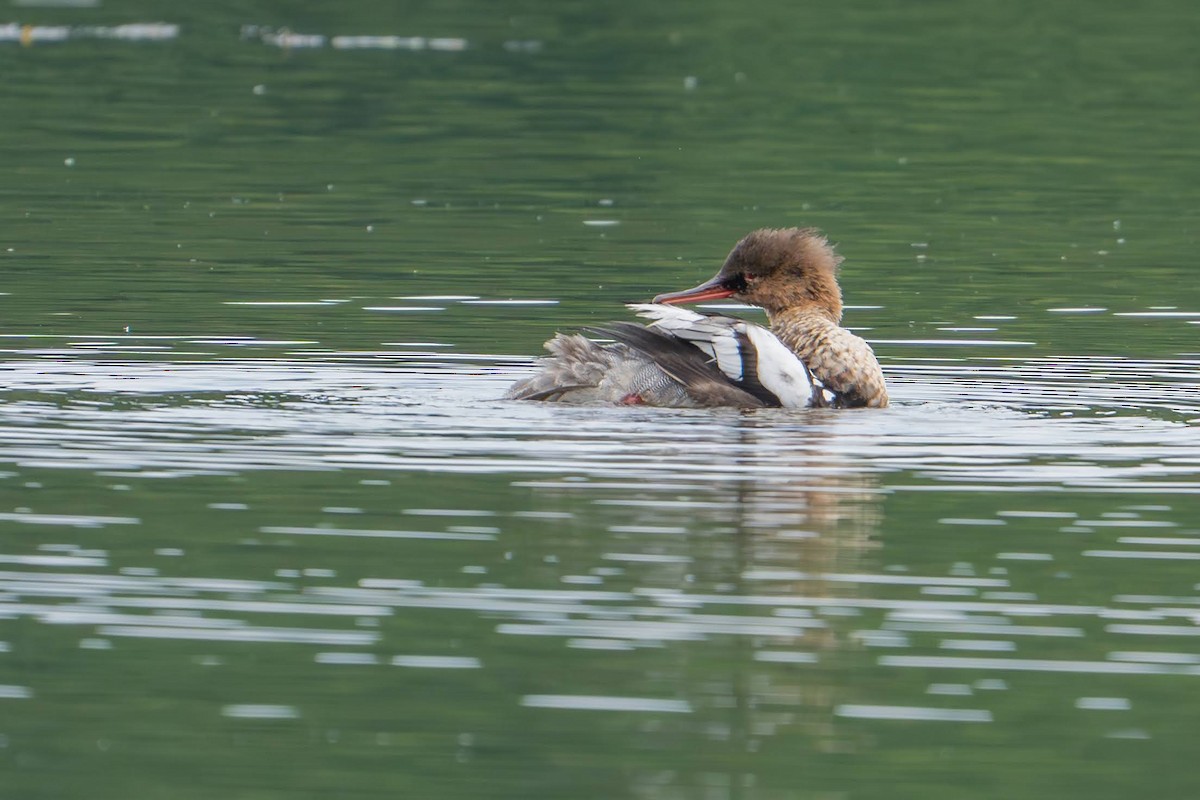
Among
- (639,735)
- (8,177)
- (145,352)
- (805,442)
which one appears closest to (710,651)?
(639,735)

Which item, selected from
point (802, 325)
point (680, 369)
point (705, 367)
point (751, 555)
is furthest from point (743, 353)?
point (751, 555)

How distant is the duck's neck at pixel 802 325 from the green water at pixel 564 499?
0.59 meters

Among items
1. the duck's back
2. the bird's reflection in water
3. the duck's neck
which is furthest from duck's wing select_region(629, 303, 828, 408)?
the duck's neck

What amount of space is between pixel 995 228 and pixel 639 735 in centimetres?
1495

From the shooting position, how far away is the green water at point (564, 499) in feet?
24.3

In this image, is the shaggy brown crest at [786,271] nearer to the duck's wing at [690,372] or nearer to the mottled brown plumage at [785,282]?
the mottled brown plumage at [785,282]

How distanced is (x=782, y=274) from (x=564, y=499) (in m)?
3.82

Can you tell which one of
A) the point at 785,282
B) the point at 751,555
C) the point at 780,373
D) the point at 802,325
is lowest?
the point at 751,555

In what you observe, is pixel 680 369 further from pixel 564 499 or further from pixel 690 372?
pixel 564 499

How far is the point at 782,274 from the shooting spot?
13.9 metres

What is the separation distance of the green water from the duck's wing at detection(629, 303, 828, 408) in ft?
0.66

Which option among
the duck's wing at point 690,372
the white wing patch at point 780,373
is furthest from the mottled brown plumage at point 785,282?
the duck's wing at point 690,372

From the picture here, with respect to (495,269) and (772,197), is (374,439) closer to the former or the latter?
(495,269)

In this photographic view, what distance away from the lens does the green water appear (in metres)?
7.41
